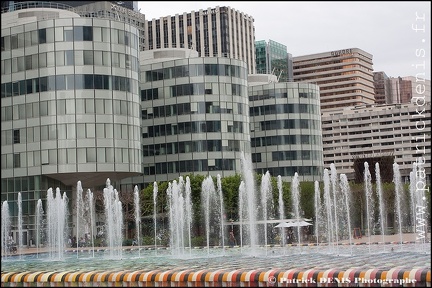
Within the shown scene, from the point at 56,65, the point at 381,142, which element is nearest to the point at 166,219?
the point at 56,65

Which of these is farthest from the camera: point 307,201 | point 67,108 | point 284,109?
point 284,109

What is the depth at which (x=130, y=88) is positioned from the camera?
3073 inches

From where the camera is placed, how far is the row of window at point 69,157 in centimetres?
7350

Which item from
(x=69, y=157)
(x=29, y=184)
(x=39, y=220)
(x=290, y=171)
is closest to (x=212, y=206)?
(x=69, y=157)

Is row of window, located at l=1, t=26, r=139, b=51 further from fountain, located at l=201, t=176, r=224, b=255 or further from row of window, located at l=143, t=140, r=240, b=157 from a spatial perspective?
row of window, located at l=143, t=140, r=240, b=157

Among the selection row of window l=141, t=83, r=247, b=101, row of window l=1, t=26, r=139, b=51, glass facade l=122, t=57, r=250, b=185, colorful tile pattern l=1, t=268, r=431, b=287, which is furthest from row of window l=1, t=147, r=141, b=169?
colorful tile pattern l=1, t=268, r=431, b=287

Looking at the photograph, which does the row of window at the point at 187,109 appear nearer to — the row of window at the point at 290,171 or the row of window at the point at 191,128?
the row of window at the point at 191,128

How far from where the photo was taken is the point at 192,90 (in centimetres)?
9294

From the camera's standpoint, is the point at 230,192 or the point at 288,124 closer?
the point at 230,192

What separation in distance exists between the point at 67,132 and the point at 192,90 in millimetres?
22946

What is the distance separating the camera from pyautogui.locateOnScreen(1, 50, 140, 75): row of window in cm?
7488

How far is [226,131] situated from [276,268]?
201ft

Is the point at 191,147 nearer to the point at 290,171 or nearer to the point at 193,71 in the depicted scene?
the point at 193,71

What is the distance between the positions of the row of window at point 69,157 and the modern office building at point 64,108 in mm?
97
